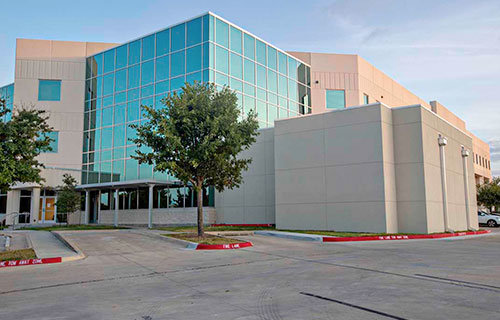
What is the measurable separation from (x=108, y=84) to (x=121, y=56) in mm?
2816

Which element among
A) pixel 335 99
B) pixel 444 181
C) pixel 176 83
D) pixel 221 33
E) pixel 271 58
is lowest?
pixel 444 181

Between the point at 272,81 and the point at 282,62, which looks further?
the point at 282,62

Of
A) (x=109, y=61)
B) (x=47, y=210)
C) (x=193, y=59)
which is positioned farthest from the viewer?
(x=109, y=61)

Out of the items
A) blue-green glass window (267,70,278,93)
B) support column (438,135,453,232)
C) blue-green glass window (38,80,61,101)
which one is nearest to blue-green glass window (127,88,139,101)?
blue-green glass window (38,80,61,101)

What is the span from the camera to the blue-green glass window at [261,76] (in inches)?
1375

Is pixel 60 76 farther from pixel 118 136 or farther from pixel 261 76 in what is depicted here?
pixel 261 76

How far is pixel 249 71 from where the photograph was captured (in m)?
34.1

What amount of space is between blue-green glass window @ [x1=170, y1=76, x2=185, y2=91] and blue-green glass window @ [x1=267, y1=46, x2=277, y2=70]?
8.08 m

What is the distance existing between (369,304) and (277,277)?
3.20m

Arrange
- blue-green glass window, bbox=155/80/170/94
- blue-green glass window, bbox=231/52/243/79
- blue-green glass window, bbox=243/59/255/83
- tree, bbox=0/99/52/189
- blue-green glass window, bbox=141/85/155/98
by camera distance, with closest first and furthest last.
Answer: tree, bbox=0/99/52/189 < blue-green glass window, bbox=231/52/243/79 < blue-green glass window, bbox=155/80/170/94 < blue-green glass window, bbox=243/59/255/83 < blue-green glass window, bbox=141/85/155/98

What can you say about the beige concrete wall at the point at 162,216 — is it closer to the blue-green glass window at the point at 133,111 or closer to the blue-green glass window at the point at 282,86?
the blue-green glass window at the point at 133,111

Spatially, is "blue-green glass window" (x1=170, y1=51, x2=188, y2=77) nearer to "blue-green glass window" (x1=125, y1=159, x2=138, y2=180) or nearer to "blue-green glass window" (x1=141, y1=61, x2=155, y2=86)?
"blue-green glass window" (x1=141, y1=61, x2=155, y2=86)

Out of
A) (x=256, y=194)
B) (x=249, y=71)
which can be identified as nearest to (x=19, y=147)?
(x=256, y=194)

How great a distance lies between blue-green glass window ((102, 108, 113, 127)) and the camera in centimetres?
3688
